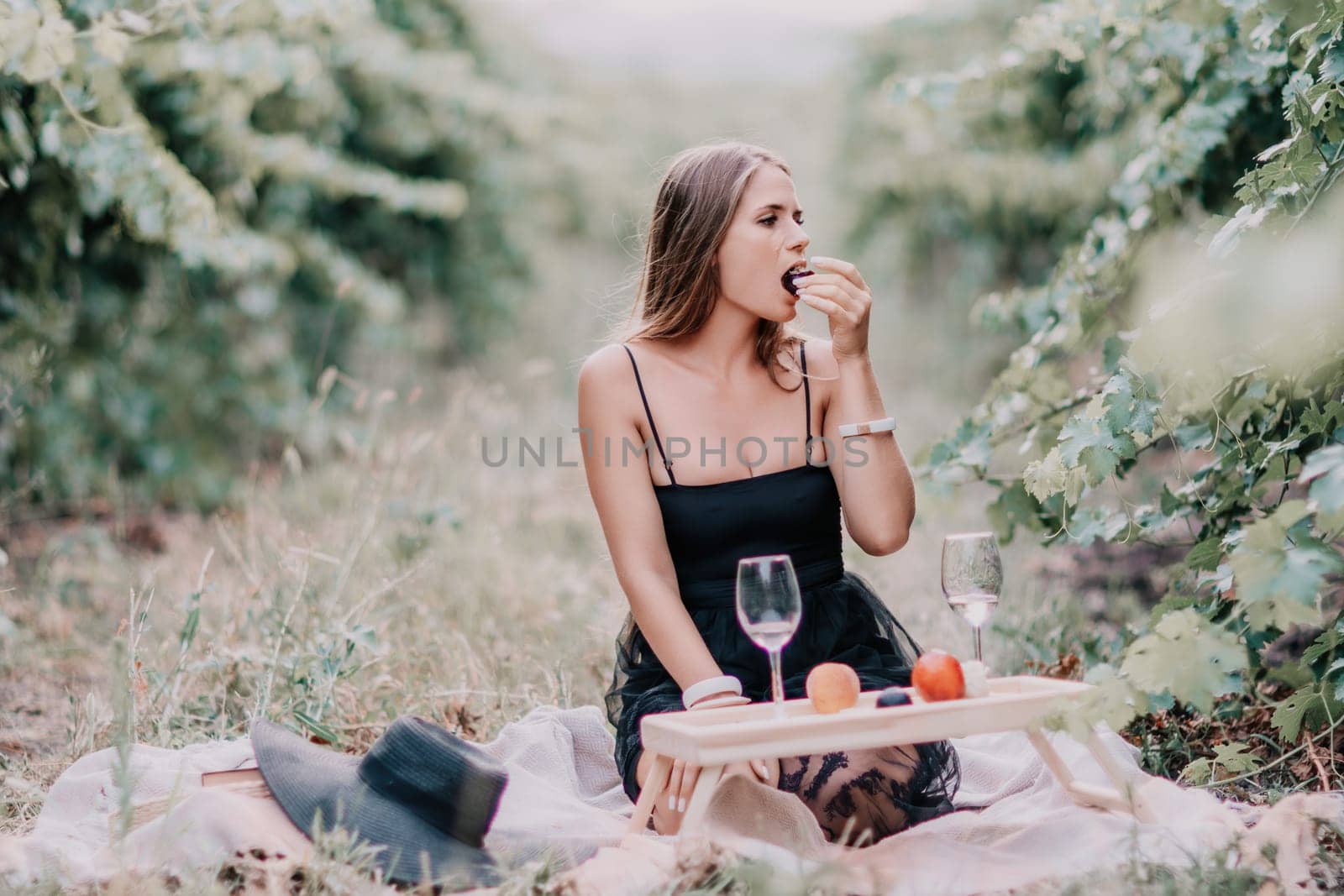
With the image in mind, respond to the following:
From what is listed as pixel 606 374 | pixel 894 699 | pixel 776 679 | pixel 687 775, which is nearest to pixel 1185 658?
pixel 894 699

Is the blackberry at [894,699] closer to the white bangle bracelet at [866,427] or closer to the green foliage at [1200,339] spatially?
the green foliage at [1200,339]

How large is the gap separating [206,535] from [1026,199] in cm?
643

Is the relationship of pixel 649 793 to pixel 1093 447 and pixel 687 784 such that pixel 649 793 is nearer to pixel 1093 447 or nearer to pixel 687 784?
pixel 687 784

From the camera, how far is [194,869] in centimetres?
224

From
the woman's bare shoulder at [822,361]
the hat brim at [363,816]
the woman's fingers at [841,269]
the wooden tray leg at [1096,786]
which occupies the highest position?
the woman's fingers at [841,269]

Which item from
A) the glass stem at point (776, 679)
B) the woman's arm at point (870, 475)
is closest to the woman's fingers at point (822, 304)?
the woman's arm at point (870, 475)

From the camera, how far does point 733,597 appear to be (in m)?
3.02

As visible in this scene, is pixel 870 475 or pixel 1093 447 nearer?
pixel 1093 447

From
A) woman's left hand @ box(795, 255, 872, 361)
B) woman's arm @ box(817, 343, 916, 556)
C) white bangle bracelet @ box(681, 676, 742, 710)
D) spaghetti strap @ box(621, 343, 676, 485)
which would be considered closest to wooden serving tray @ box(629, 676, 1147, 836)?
white bangle bracelet @ box(681, 676, 742, 710)

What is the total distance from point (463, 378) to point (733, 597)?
225 inches

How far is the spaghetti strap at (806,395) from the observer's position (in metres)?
3.13

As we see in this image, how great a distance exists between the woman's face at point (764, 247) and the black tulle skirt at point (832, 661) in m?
0.73

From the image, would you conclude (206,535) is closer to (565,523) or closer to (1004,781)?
(565,523)

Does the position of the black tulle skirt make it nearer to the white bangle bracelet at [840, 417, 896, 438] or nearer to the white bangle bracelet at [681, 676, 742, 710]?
the white bangle bracelet at [681, 676, 742, 710]
